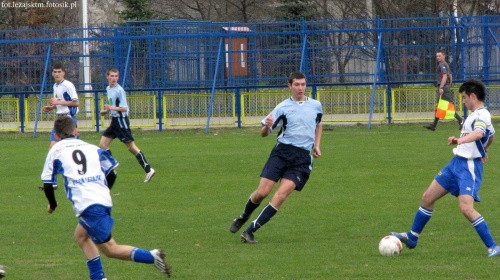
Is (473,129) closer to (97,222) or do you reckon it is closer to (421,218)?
(421,218)

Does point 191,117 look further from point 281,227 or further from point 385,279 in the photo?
point 385,279

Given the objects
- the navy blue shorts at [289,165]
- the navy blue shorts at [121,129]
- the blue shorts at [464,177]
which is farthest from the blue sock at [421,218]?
the navy blue shorts at [121,129]

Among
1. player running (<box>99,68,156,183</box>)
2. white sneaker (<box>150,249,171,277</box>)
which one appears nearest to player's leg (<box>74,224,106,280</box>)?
white sneaker (<box>150,249,171,277</box>)

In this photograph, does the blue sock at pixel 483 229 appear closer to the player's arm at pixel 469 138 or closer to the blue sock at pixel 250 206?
the player's arm at pixel 469 138

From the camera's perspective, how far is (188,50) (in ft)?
76.9

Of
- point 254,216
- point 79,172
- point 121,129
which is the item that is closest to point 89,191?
point 79,172

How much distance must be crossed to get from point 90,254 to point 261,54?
56.6 feet

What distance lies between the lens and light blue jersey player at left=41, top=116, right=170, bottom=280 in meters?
5.88

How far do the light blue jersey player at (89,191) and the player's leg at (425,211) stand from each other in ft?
8.21

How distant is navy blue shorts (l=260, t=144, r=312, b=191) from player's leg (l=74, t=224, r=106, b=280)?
8.13ft

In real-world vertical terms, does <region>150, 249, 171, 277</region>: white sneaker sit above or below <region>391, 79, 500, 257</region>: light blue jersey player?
below

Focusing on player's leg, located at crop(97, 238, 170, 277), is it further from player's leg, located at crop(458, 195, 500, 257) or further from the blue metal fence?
the blue metal fence

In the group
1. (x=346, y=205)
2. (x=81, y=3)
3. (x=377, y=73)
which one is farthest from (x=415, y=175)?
(x=81, y=3)

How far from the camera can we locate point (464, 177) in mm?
6891
